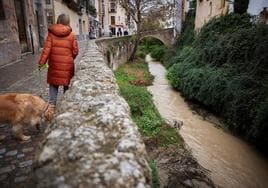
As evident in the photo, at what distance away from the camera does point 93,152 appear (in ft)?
4.85

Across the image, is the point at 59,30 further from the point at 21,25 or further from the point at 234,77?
the point at 21,25

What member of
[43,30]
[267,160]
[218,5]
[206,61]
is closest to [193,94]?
[206,61]

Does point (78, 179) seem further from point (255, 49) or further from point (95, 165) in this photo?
point (255, 49)

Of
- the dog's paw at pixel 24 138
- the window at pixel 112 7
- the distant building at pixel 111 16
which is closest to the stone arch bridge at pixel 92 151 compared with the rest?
the dog's paw at pixel 24 138

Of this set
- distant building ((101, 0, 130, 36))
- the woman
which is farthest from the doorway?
distant building ((101, 0, 130, 36))

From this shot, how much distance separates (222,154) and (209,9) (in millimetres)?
14231

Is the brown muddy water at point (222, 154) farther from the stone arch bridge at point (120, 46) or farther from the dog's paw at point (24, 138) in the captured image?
the stone arch bridge at point (120, 46)

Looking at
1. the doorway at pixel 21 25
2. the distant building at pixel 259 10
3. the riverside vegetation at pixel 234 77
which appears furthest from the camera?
the doorway at pixel 21 25

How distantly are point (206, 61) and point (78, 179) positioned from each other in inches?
519

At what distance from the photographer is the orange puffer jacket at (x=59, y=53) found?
415 cm

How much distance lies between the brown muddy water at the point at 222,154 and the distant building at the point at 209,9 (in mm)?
8292

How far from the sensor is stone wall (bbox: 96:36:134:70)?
15.1 metres

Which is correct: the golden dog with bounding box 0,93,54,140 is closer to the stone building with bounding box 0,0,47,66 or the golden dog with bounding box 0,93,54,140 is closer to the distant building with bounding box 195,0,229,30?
the stone building with bounding box 0,0,47,66

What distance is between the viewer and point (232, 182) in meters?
6.48
